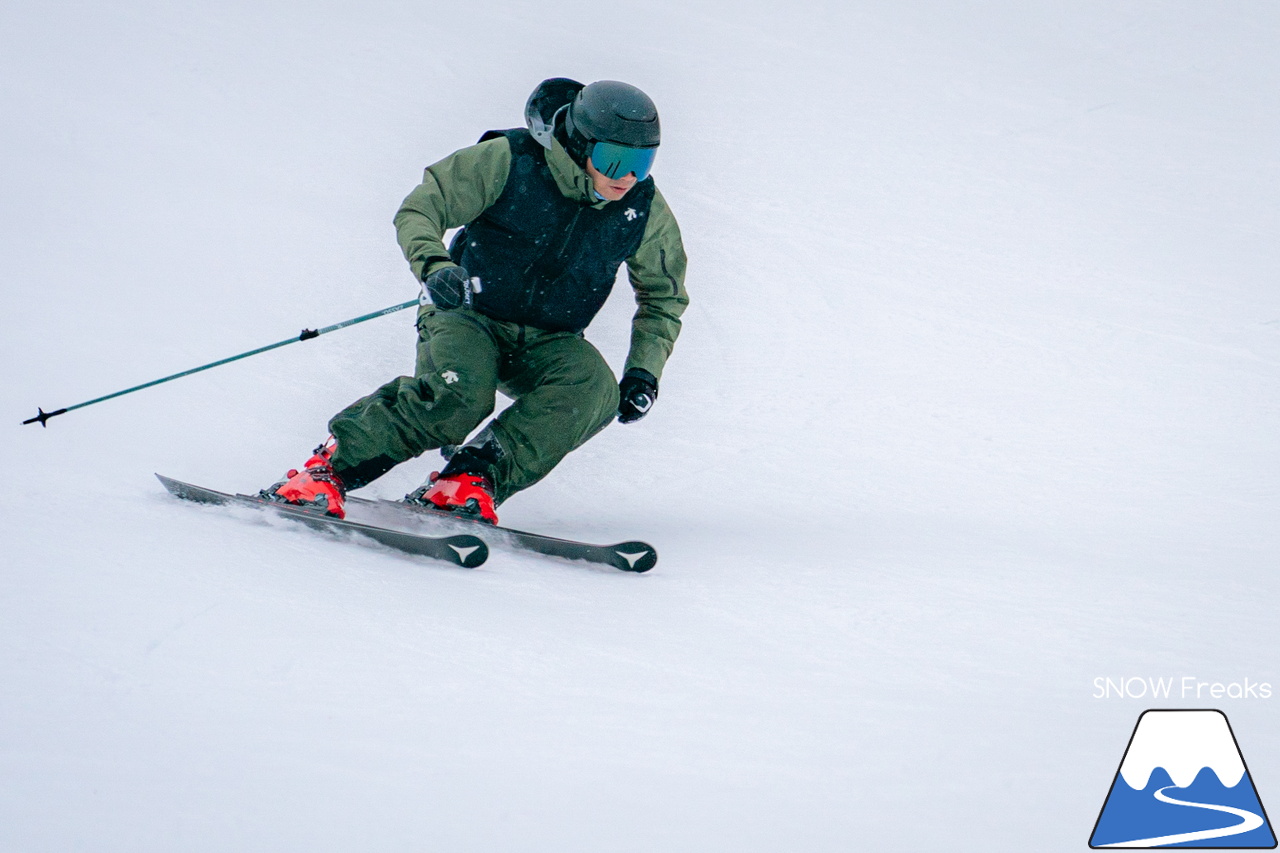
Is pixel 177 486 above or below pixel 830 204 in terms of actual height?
below

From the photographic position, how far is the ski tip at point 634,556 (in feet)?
9.67

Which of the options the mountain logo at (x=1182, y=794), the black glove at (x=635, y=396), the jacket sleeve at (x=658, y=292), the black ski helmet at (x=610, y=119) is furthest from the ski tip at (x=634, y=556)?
the mountain logo at (x=1182, y=794)

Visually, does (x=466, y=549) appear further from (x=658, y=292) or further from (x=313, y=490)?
(x=658, y=292)

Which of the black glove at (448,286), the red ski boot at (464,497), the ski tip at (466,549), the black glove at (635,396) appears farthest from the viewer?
the black glove at (635,396)

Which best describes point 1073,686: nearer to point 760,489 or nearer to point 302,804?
point 302,804

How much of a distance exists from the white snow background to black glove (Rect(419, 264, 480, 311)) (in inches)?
25.9

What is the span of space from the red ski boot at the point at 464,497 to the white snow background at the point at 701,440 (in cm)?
27

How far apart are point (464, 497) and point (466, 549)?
461mm

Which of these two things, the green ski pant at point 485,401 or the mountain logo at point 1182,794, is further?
the green ski pant at point 485,401

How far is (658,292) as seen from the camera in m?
3.51

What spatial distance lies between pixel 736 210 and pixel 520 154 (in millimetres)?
3649

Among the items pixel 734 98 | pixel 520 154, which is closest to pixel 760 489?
Result: pixel 520 154

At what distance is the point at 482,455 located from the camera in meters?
3.17

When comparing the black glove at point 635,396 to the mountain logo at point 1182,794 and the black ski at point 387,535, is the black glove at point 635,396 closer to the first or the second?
the black ski at point 387,535
